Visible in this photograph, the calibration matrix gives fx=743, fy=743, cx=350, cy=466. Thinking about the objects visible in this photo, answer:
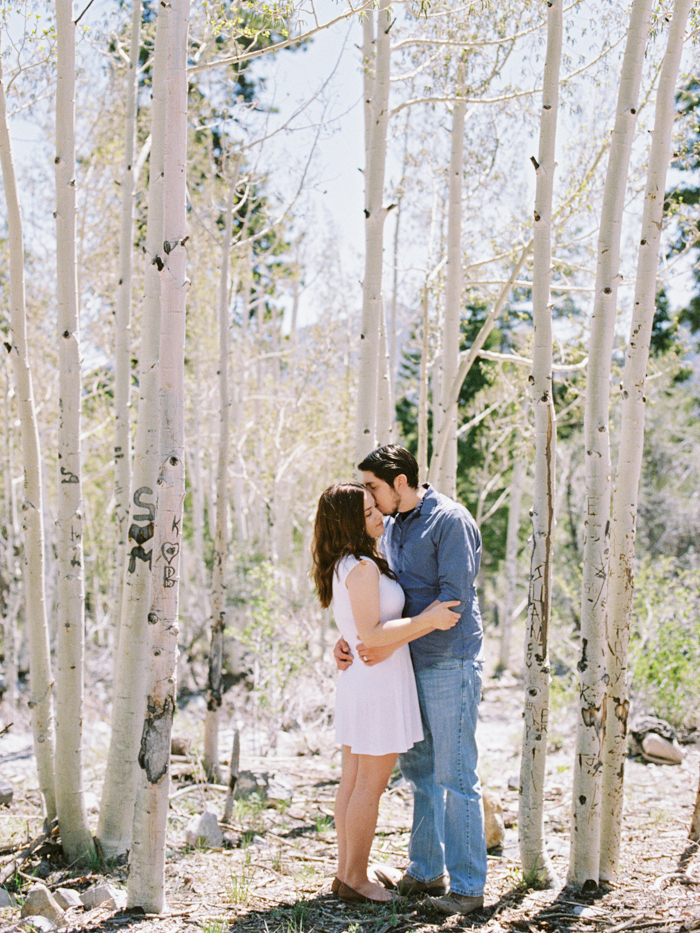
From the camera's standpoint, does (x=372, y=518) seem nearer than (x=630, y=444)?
Yes

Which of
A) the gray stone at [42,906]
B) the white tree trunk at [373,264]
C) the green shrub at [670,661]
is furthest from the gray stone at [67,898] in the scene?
the green shrub at [670,661]

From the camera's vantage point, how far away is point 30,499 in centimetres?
383

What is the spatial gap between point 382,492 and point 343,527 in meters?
0.26

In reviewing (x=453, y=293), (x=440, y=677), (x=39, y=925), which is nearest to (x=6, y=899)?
(x=39, y=925)

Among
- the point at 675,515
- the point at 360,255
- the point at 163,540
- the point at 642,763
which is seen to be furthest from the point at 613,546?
the point at 675,515

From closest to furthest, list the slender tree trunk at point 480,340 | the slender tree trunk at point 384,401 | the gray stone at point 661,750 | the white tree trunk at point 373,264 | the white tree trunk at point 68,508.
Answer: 1. the white tree trunk at point 68,508
2. the slender tree trunk at point 480,340
3. the white tree trunk at point 373,264
4. the slender tree trunk at point 384,401
5. the gray stone at point 661,750

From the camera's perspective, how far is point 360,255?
33.8ft

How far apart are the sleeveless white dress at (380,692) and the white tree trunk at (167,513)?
2.29 feet

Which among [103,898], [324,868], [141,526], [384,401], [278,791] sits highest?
[384,401]

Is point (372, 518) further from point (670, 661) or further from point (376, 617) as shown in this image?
point (670, 661)

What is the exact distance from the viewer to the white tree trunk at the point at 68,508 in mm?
3660

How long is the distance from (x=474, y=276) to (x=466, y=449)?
10.7 metres

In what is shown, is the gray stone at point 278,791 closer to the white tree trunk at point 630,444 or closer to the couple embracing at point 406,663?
the couple embracing at point 406,663

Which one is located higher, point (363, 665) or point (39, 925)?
point (363, 665)
